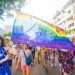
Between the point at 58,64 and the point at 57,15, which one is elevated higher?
the point at 57,15

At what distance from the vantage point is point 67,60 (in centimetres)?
116

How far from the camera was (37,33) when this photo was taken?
117 centimetres

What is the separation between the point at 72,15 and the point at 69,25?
78 mm

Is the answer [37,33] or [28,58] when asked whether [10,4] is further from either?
[28,58]

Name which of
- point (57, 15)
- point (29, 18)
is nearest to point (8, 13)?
point (29, 18)

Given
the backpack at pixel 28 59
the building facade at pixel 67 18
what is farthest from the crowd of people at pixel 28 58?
the building facade at pixel 67 18

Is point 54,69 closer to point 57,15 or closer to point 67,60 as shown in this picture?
point 67,60

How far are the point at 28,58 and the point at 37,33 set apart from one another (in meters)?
0.20

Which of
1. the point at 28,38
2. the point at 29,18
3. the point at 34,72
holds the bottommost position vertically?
the point at 34,72

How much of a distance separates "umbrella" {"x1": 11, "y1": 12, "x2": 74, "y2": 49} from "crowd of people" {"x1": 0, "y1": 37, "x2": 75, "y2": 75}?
38 millimetres

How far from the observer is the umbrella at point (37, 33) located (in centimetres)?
117

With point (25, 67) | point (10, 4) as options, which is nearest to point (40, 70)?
point (25, 67)

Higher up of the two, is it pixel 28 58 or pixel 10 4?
pixel 10 4

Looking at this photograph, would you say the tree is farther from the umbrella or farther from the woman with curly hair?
the woman with curly hair
